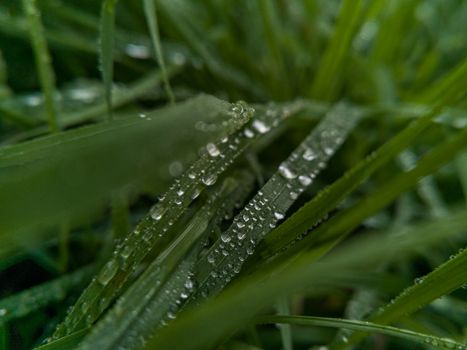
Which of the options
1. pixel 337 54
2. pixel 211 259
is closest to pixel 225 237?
pixel 211 259

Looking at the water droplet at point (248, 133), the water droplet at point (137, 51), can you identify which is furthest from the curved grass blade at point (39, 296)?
the water droplet at point (137, 51)

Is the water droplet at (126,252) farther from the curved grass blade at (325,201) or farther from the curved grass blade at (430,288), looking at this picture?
the curved grass blade at (430,288)

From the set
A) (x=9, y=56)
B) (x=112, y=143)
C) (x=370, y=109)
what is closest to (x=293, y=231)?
(x=112, y=143)

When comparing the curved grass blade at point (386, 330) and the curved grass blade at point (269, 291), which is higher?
the curved grass blade at point (386, 330)

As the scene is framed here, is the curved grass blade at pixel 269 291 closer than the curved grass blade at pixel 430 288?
Yes

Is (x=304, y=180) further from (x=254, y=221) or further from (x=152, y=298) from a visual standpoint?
(x=152, y=298)

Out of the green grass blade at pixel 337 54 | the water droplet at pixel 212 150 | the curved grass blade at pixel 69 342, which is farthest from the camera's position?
the green grass blade at pixel 337 54
